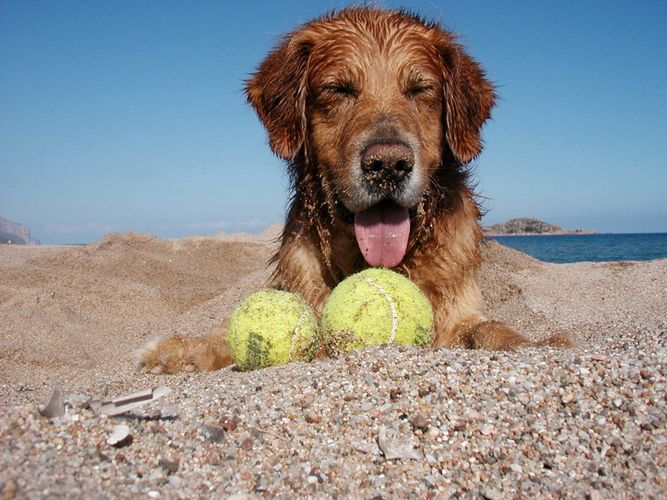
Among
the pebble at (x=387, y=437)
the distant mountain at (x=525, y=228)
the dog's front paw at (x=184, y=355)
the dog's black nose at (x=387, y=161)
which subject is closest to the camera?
the pebble at (x=387, y=437)

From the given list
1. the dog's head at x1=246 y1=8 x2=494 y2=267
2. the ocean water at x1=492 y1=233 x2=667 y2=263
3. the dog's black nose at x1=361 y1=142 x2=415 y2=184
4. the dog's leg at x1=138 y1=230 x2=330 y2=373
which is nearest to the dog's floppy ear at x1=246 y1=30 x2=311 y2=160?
the dog's head at x1=246 y1=8 x2=494 y2=267

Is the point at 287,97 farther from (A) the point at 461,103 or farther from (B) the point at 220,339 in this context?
(B) the point at 220,339

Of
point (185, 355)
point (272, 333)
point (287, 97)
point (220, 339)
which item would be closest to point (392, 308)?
point (272, 333)

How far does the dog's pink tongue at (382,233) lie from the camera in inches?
169

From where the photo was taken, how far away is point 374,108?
4.23 meters

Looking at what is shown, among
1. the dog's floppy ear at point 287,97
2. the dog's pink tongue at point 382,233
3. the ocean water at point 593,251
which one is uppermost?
the dog's floppy ear at point 287,97

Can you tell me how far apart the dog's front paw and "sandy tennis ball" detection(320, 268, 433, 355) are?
1240 mm

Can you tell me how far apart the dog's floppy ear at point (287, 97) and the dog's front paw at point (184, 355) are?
1.55 meters

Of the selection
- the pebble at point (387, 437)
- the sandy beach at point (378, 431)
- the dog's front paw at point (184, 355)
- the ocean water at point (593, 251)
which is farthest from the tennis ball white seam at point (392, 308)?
the ocean water at point (593, 251)

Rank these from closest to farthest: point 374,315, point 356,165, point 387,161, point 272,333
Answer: point 374,315 → point 272,333 → point 387,161 → point 356,165

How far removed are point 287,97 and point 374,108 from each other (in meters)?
0.81

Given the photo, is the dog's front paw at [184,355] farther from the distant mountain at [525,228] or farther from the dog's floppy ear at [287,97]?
the distant mountain at [525,228]

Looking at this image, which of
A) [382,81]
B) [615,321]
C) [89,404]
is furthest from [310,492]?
[615,321]

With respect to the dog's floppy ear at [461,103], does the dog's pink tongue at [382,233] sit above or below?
below
